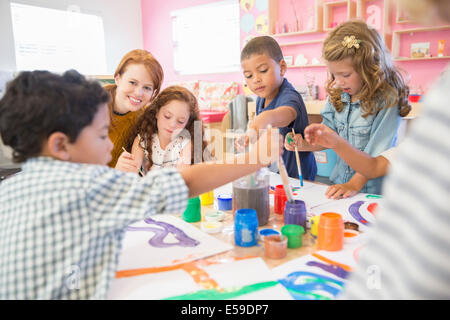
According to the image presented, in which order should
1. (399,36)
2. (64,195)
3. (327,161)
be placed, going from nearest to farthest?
(64,195), (327,161), (399,36)

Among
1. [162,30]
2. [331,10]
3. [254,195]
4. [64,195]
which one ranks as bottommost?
[254,195]

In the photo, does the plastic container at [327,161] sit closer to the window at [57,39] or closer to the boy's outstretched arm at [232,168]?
the boy's outstretched arm at [232,168]

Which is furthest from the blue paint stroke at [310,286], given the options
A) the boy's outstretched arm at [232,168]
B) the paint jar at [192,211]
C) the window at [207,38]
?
the window at [207,38]

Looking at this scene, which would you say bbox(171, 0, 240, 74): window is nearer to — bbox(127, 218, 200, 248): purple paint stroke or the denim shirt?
the denim shirt

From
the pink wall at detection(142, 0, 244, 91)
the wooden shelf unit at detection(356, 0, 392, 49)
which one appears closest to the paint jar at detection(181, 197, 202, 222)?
the wooden shelf unit at detection(356, 0, 392, 49)

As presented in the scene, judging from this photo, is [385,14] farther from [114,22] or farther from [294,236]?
[114,22]

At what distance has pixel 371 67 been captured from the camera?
1339 mm

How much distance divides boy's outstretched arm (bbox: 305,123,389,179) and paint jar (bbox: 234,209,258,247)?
0.46 metres

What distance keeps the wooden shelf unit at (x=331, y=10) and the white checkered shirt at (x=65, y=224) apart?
11.7 feet

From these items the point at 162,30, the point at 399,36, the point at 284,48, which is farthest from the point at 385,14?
the point at 162,30

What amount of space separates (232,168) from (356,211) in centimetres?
46

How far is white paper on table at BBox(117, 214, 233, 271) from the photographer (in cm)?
76

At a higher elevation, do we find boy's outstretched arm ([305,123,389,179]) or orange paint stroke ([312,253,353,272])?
boy's outstretched arm ([305,123,389,179])
